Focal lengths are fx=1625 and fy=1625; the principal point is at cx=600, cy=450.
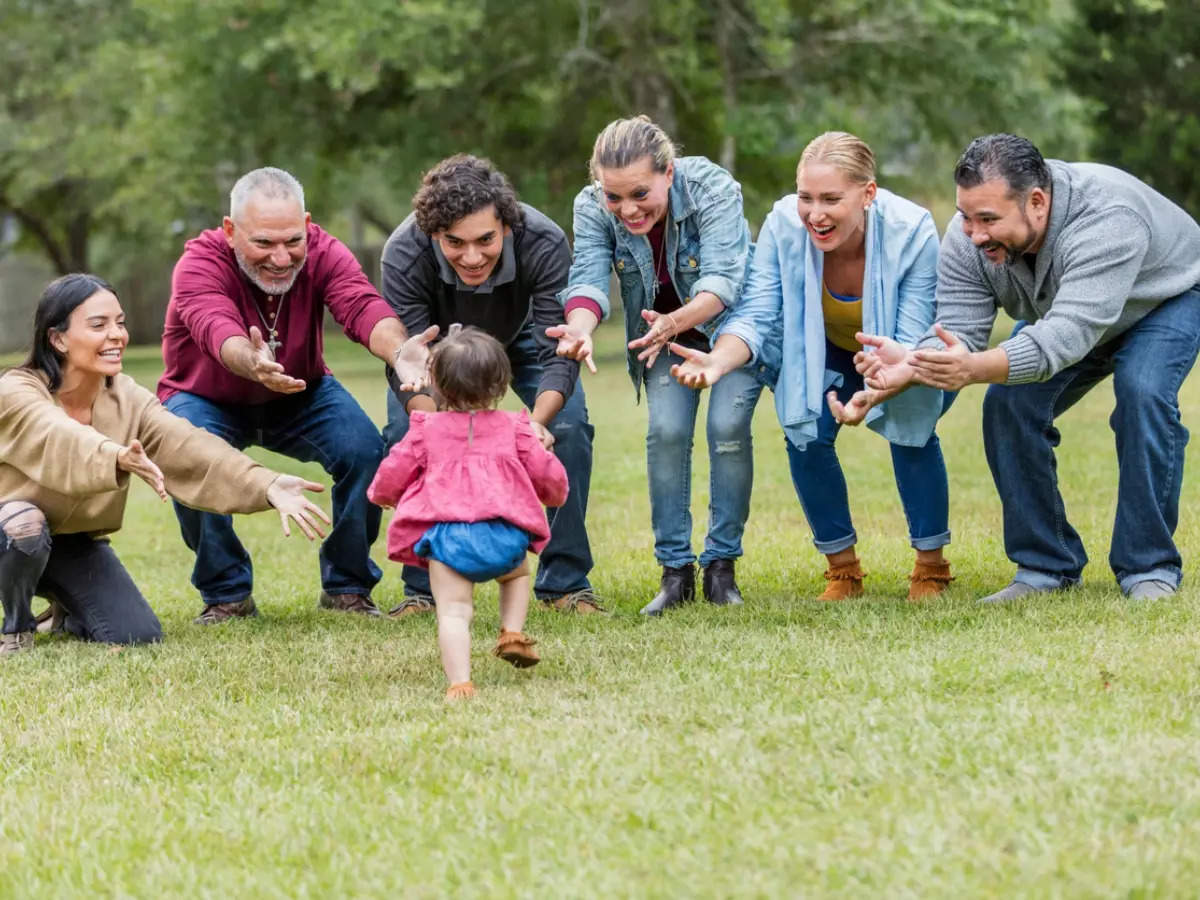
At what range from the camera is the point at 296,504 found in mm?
6199

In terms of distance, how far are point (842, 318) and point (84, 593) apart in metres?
3.45

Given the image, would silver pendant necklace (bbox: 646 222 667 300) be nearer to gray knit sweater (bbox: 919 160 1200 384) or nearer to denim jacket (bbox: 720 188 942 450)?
denim jacket (bbox: 720 188 942 450)

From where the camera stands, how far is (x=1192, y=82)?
28.6m

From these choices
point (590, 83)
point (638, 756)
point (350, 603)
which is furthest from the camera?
point (590, 83)

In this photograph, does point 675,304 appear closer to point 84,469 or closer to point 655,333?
point 655,333

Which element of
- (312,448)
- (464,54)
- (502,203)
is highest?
(464,54)

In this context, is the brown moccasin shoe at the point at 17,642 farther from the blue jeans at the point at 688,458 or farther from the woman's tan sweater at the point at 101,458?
the blue jeans at the point at 688,458

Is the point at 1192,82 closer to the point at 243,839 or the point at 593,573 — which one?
the point at 593,573

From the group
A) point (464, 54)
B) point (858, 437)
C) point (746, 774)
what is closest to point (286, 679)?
point (746, 774)

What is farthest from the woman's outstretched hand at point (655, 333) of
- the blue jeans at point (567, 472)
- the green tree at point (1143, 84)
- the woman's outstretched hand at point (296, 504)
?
the green tree at point (1143, 84)

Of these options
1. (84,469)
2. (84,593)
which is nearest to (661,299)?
(84,469)

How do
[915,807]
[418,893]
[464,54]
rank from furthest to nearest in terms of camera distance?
1. [464,54]
2. [915,807]
3. [418,893]

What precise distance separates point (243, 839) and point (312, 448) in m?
3.77

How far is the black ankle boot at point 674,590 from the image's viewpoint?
7105 millimetres
